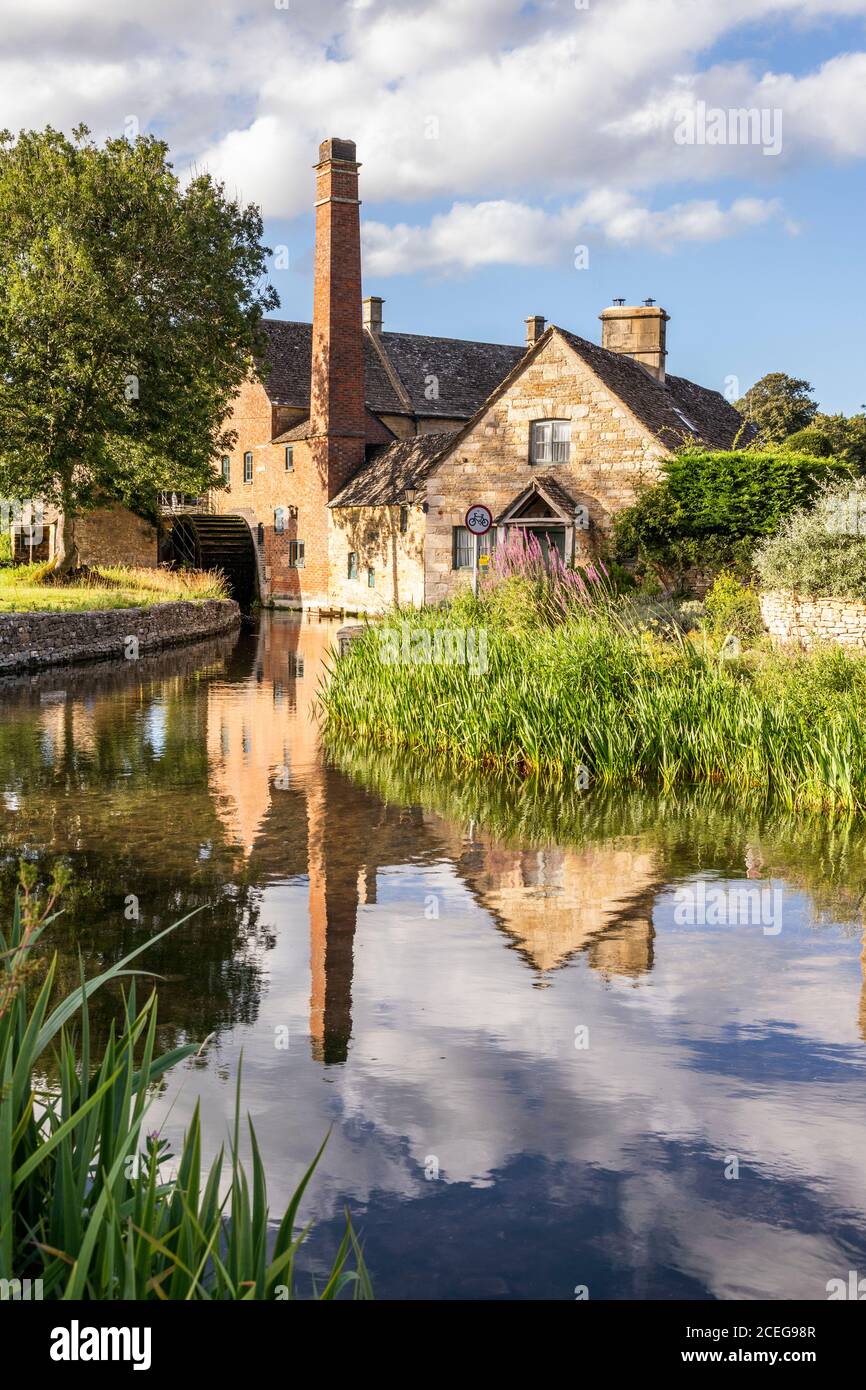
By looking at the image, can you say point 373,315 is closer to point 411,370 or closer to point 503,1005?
point 411,370

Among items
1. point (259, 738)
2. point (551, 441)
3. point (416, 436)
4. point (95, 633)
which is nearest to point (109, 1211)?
point (259, 738)

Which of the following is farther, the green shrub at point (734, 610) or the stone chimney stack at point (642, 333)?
the stone chimney stack at point (642, 333)

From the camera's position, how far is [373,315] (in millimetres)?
50781

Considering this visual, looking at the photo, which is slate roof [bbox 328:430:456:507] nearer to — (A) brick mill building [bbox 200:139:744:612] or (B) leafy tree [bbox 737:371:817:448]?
(A) brick mill building [bbox 200:139:744:612]

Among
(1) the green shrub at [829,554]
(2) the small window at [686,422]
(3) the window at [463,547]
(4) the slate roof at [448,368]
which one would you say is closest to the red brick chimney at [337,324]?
(4) the slate roof at [448,368]

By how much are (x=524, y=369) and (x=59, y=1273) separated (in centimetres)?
3208

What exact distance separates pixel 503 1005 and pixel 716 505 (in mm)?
23704

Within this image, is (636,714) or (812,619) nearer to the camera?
(636,714)

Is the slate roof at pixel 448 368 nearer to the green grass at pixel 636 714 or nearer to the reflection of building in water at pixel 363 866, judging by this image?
the green grass at pixel 636 714

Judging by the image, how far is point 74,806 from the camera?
11.6 meters

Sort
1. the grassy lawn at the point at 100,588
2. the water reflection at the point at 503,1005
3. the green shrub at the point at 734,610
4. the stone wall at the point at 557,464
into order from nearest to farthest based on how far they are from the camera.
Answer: the water reflection at the point at 503,1005 < the green shrub at the point at 734,610 < the grassy lawn at the point at 100,588 < the stone wall at the point at 557,464

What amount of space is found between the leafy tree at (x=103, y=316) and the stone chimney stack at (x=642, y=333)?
13.2m

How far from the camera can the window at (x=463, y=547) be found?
36.3 meters

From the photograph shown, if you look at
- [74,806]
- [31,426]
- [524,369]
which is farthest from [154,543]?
[74,806]
